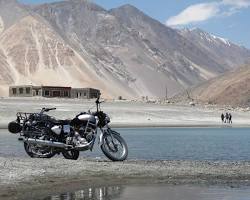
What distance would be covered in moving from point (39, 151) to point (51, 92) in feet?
410

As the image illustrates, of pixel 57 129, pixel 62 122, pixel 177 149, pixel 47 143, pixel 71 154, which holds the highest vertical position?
pixel 62 122

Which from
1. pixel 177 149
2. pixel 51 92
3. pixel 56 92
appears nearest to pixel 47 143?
pixel 177 149

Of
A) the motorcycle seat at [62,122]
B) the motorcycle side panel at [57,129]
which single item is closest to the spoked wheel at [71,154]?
the motorcycle side panel at [57,129]

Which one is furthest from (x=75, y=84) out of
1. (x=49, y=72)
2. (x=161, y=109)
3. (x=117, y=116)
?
(x=117, y=116)

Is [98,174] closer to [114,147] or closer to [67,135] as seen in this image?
[67,135]

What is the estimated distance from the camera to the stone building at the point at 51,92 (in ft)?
469

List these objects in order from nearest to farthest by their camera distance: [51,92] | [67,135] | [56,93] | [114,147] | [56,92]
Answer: [67,135] < [114,147] < [51,92] < [56,93] < [56,92]

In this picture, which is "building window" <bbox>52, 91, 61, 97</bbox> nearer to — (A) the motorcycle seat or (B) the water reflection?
(A) the motorcycle seat

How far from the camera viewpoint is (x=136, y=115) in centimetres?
8712

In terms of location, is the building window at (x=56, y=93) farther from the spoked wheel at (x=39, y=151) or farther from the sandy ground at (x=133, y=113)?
the spoked wheel at (x=39, y=151)

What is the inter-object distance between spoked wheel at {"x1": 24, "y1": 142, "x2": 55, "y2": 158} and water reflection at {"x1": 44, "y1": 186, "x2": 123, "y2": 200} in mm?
5494

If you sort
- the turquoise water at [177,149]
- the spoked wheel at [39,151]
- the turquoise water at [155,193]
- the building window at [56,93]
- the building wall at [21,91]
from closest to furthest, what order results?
the turquoise water at [155,193], the spoked wheel at [39,151], the turquoise water at [177,149], the building window at [56,93], the building wall at [21,91]

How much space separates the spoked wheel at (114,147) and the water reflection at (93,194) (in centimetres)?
533

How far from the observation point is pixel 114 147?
65.8 feet
